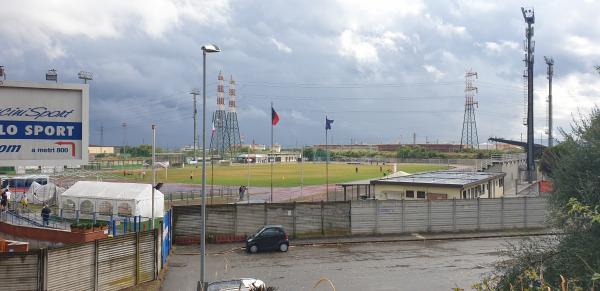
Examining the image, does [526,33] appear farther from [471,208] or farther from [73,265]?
[73,265]

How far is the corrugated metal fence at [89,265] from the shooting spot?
14.4 metres

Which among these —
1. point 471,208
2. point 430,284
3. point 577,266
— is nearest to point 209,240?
point 430,284

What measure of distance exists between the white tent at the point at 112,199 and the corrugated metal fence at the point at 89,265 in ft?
38.5

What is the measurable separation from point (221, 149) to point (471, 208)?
5347 inches

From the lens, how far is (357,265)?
22.2m

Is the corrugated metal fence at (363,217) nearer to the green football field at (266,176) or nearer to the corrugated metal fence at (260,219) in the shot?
the corrugated metal fence at (260,219)

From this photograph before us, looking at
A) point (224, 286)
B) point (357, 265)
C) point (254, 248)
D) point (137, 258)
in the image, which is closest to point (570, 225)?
point (224, 286)

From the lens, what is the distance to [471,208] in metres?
30.9

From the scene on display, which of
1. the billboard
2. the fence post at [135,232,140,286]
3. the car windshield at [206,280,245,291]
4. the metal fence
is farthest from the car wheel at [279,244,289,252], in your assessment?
the billboard

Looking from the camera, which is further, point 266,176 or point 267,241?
point 266,176

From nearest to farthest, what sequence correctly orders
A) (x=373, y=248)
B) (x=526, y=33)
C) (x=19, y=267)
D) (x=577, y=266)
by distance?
(x=577, y=266) → (x=19, y=267) → (x=373, y=248) → (x=526, y=33)

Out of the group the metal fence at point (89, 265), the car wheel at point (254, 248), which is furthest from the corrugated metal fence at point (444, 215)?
the metal fence at point (89, 265)

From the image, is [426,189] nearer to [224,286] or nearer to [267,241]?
[267,241]

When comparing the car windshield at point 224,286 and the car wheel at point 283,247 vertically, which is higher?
the car windshield at point 224,286
